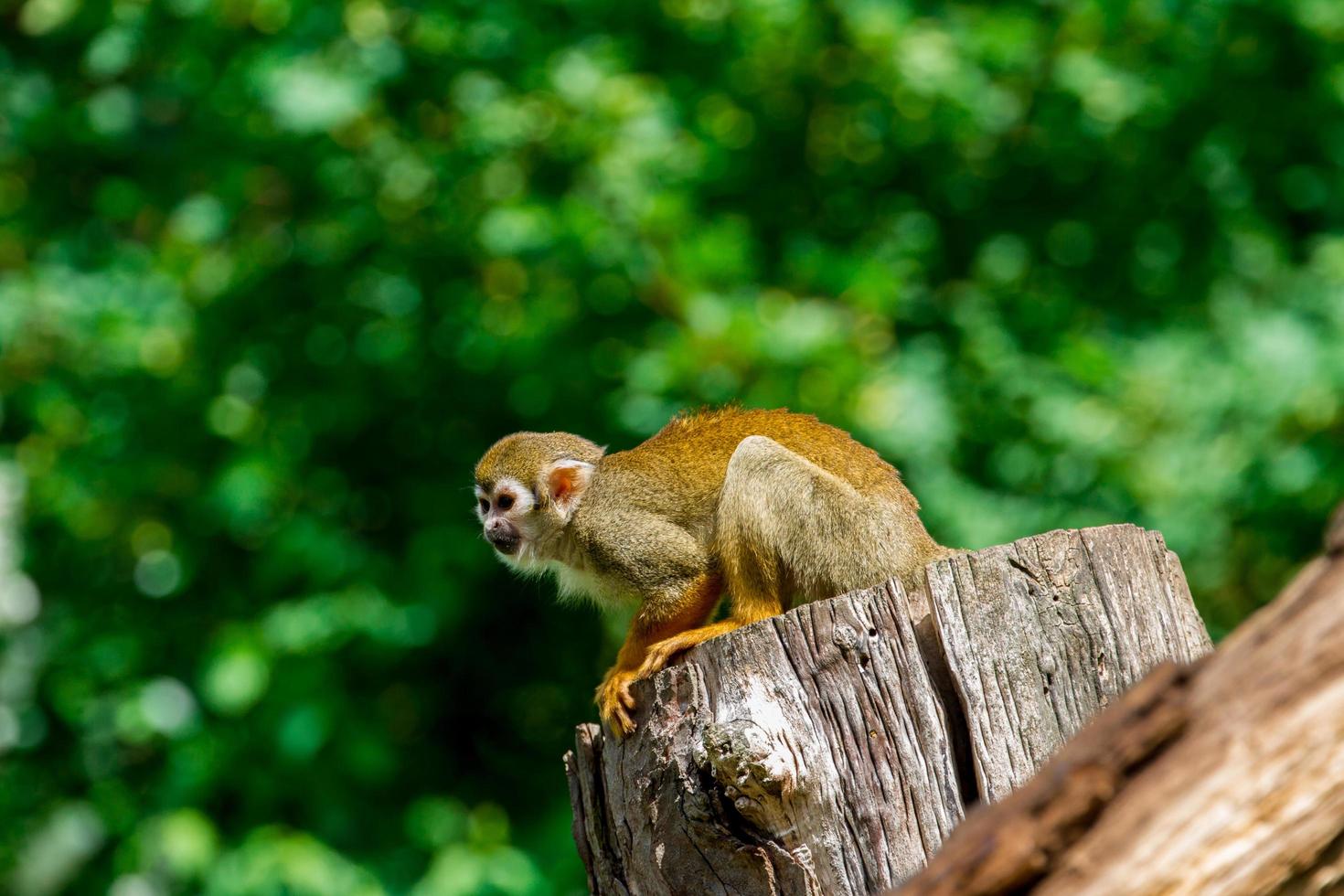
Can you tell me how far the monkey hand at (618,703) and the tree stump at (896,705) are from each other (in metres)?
0.28

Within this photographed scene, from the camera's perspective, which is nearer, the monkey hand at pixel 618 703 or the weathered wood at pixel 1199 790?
the weathered wood at pixel 1199 790

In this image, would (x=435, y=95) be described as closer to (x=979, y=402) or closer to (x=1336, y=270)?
(x=979, y=402)

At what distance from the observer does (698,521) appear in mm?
4004

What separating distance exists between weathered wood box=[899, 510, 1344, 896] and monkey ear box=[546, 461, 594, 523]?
2.75m

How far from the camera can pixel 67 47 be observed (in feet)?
21.6

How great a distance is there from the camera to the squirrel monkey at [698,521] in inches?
139

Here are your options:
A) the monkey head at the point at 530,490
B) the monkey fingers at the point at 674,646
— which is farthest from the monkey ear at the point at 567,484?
the monkey fingers at the point at 674,646

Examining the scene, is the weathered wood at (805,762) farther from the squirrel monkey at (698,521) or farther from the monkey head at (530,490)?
the monkey head at (530,490)

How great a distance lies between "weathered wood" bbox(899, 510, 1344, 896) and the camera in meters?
1.63

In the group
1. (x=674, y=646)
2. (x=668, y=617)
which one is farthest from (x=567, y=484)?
(x=674, y=646)

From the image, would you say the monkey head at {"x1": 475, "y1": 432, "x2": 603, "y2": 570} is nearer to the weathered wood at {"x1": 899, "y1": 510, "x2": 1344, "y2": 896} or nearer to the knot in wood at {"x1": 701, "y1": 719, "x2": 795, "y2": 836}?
the knot in wood at {"x1": 701, "y1": 719, "x2": 795, "y2": 836}

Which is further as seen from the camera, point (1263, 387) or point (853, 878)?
point (1263, 387)

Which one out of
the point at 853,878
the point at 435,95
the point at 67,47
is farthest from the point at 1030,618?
the point at 67,47

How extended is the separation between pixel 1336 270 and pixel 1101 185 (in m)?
1.30
